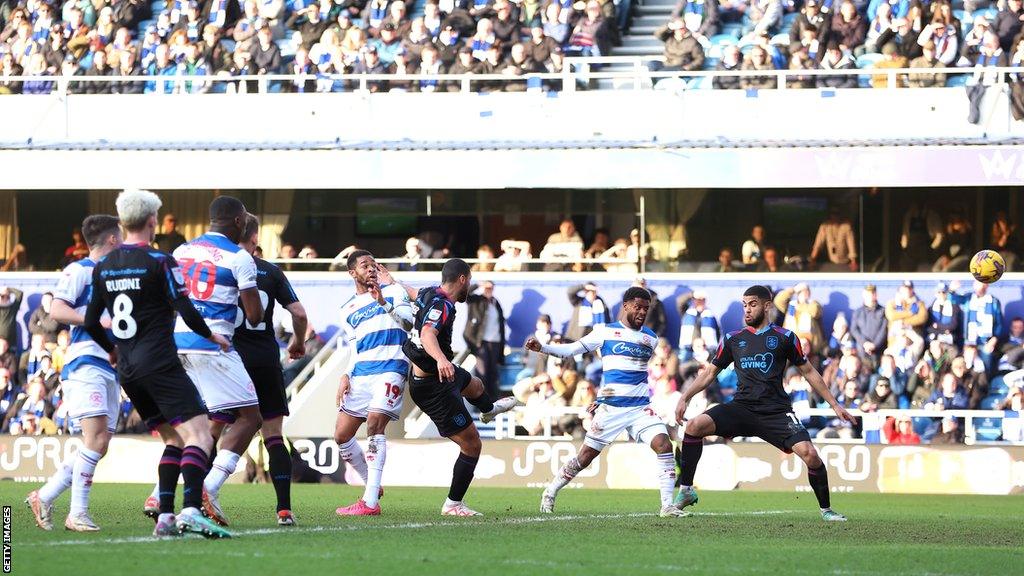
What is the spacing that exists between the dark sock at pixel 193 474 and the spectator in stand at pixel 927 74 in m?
15.9

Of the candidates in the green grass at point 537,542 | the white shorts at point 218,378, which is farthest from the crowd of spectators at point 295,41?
the white shorts at point 218,378

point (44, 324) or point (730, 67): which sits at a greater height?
point (730, 67)

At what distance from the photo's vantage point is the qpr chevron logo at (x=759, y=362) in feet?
39.4

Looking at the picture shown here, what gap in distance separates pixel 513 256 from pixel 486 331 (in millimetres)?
2035

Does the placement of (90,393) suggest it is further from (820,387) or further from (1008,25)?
(1008,25)

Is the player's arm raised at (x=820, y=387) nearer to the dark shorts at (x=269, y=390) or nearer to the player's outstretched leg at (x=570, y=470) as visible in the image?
the player's outstretched leg at (x=570, y=470)

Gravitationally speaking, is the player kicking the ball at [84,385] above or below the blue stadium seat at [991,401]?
above

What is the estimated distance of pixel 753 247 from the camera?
23.6m

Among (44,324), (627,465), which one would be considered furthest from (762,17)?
(44,324)

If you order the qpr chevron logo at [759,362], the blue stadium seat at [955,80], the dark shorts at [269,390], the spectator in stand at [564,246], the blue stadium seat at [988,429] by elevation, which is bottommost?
the blue stadium seat at [988,429]

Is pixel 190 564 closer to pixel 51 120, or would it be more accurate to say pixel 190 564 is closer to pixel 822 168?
pixel 822 168

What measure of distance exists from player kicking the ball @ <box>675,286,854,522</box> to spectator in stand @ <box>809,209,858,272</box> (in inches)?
446

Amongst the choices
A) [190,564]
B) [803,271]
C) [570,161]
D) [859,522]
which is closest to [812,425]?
[803,271]

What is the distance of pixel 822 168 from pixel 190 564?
1680cm
